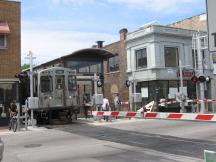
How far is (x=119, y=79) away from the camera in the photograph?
42.2 m

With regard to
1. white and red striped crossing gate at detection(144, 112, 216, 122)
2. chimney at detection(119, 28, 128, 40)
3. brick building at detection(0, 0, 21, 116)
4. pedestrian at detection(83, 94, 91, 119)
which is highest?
chimney at detection(119, 28, 128, 40)

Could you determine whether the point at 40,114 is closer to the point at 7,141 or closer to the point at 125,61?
the point at 7,141

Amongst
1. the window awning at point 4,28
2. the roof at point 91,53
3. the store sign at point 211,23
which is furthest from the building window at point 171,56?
the store sign at point 211,23

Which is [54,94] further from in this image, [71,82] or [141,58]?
[141,58]

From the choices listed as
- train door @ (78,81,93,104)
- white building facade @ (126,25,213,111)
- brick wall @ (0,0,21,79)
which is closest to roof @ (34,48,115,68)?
train door @ (78,81,93,104)

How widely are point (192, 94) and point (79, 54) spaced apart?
1419 cm

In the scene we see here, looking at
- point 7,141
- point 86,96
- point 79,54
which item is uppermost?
point 79,54

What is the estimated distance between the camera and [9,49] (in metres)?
25.2

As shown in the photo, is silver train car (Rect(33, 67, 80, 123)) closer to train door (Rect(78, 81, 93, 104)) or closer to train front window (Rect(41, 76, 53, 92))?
train front window (Rect(41, 76, 53, 92))

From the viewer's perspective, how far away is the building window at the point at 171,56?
37.2m

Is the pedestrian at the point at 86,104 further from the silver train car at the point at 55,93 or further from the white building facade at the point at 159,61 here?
the white building facade at the point at 159,61

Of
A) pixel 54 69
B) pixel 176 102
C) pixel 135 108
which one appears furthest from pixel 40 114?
pixel 176 102

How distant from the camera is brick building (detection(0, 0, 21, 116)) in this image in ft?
80.2

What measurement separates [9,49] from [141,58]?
Answer: 1584 centimetres
